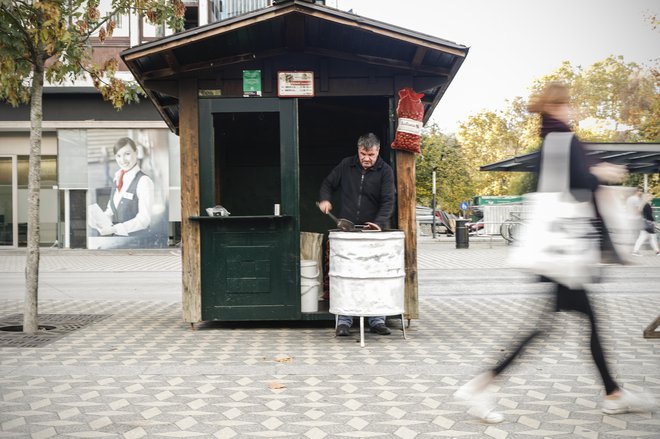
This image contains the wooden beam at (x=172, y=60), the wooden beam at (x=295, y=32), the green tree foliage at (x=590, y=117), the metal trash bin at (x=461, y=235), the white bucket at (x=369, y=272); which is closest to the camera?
the white bucket at (x=369, y=272)

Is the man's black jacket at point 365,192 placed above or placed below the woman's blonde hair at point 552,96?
below

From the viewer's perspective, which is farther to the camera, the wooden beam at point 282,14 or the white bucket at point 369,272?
the wooden beam at point 282,14

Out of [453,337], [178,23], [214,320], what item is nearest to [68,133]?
[178,23]

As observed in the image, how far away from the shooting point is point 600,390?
4.95 metres

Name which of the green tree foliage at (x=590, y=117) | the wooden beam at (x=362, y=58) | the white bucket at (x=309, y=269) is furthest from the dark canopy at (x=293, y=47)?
the green tree foliage at (x=590, y=117)

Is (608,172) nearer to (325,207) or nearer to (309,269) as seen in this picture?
(325,207)

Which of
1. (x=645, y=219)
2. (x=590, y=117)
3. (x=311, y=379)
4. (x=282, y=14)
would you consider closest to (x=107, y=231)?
(x=645, y=219)

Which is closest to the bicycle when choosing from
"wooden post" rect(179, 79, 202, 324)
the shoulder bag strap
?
"wooden post" rect(179, 79, 202, 324)

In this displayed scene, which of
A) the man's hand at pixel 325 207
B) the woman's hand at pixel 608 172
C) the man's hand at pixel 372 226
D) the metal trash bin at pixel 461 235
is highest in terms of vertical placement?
the woman's hand at pixel 608 172

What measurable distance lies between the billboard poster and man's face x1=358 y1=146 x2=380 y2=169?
18111mm

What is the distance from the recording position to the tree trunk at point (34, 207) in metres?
7.87

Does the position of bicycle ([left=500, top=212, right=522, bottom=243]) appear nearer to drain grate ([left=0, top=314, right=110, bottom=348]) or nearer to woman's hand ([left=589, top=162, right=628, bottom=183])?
drain grate ([left=0, top=314, right=110, bottom=348])

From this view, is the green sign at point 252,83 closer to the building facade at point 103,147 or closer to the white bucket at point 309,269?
the white bucket at point 309,269

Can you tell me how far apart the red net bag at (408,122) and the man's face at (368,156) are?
0.50 meters
